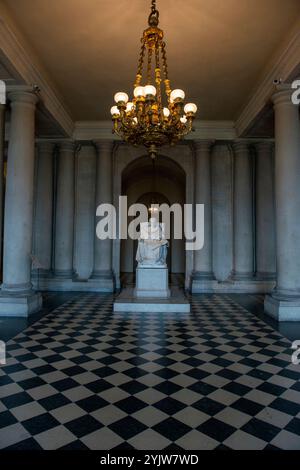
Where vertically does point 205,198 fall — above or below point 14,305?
above

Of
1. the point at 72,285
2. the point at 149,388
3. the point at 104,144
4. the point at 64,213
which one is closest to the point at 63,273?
the point at 72,285

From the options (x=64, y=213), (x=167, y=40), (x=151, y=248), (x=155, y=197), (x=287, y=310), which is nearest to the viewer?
(x=167, y=40)

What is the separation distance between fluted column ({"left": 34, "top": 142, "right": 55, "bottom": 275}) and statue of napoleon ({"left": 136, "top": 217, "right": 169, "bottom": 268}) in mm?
4226

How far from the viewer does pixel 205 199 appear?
1223 cm

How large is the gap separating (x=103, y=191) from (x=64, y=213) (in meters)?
1.62

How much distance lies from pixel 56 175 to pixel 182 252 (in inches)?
348

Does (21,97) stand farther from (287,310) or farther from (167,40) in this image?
(287,310)

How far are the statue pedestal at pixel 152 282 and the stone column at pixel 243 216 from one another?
400 cm

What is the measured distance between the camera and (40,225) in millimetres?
12273

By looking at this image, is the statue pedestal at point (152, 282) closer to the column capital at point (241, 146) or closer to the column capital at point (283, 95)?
the column capital at point (283, 95)

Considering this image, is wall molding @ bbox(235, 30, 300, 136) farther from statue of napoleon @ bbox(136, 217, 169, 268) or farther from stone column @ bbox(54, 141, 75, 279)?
stone column @ bbox(54, 141, 75, 279)

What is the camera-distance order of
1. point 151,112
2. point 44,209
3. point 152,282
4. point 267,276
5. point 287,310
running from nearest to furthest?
1. point 151,112
2. point 287,310
3. point 152,282
4. point 267,276
5. point 44,209

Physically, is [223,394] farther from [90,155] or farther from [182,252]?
[182,252]
